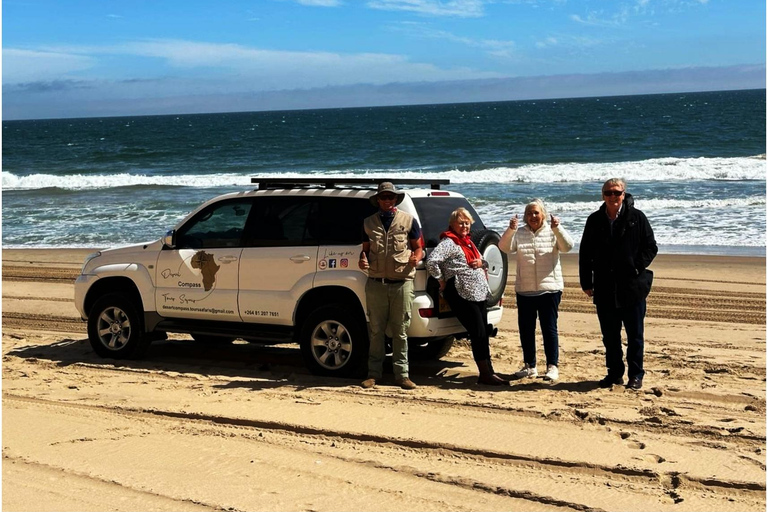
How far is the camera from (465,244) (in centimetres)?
748

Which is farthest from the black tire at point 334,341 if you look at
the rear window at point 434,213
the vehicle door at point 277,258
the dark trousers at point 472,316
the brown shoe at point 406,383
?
the rear window at point 434,213

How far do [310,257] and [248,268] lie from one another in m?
0.69

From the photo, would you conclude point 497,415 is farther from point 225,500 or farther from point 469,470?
point 225,500

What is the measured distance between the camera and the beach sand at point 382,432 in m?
5.08

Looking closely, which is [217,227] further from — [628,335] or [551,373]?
[628,335]

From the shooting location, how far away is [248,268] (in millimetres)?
8289

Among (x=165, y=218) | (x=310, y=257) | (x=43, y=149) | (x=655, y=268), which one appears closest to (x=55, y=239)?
(x=165, y=218)

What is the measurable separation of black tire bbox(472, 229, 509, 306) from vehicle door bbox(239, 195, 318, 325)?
143cm

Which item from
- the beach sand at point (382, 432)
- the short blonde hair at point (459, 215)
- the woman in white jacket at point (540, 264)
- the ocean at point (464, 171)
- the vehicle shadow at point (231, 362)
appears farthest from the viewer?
the ocean at point (464, 171)

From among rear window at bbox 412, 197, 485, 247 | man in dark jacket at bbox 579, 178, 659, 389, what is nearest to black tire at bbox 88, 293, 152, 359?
rear window at bbox 412, 197, 485, 247

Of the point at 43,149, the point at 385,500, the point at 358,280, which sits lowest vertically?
the point at 385,500

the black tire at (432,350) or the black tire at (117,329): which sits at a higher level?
the black tire at (117,329)

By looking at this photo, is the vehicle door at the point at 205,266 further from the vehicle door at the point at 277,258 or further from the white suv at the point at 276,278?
the vehicle door at the point at 277,258

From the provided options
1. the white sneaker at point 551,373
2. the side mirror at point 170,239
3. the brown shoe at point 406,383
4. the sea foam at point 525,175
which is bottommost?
the brown shoe at point 406,383
